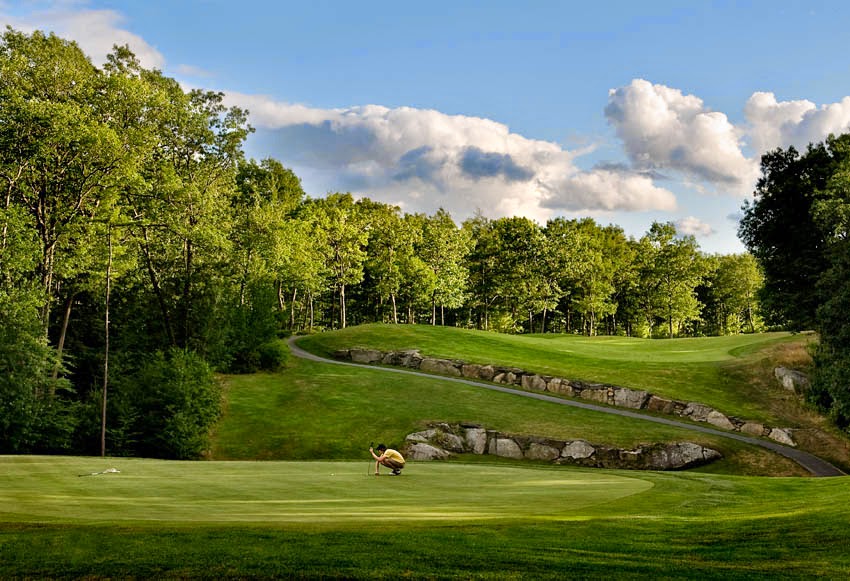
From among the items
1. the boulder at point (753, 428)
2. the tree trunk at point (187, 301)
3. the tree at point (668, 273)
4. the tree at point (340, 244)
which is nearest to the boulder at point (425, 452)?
the boulder at point (753, 428)

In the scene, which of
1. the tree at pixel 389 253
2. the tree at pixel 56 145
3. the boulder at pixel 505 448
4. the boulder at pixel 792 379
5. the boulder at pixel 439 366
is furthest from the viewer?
the tree at pixel 389 253

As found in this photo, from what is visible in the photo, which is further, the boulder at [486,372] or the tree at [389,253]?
the tree at [389,253]

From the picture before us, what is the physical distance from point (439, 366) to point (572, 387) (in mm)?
12583

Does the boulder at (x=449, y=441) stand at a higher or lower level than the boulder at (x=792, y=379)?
lower

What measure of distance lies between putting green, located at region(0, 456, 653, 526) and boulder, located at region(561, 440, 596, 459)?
14.9 meters

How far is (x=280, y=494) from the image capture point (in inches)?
700

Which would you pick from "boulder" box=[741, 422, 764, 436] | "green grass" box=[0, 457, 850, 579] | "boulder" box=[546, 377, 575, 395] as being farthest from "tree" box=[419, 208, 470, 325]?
"green grass" box=[0, 457, 850, 579]

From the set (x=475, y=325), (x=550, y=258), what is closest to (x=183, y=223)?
(x=550, y=258)

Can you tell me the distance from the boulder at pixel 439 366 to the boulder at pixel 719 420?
20.7 metres

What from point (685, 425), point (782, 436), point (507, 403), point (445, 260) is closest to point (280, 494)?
point (507, 403)

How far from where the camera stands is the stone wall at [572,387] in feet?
150

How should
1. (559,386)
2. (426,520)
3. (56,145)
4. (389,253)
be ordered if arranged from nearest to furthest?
1. (426,520)
2. (56,145)
3. (559,386)
4. (389,253)

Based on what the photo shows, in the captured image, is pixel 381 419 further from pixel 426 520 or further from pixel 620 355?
pixel 426 520

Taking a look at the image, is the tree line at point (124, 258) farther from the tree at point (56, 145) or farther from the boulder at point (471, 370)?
the boulder at point (471, 370)
